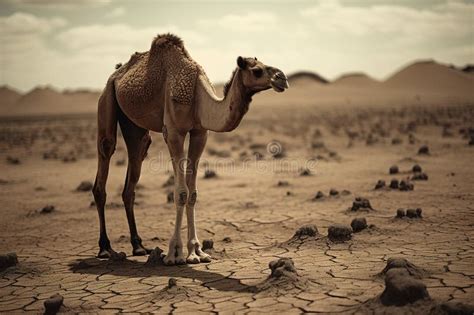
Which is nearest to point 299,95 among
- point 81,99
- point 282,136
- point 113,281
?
point 81,99

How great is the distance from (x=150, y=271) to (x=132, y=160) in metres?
1.86

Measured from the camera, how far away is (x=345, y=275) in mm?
5176

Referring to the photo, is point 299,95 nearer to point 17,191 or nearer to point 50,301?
point 17,191

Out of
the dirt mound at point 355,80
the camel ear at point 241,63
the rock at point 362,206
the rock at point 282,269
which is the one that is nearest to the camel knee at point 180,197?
the rock at point 282,269

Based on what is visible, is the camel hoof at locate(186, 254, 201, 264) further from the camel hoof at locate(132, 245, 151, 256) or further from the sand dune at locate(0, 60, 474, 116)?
the sand dune at locate(0, 60, 474, 116)

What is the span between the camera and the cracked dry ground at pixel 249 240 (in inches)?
188

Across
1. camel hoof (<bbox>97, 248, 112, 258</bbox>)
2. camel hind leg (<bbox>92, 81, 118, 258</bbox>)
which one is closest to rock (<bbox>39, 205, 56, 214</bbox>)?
camel hind leg (<bbox>92, 81, 118, 258</bbox>)

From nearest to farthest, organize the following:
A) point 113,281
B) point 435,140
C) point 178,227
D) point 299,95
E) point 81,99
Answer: point 113,281
point 178,227
point 435,140
point 299,95
point 81,99

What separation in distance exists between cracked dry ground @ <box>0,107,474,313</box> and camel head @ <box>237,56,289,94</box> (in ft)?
6.57

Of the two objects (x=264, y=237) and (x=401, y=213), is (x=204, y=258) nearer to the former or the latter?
(x=264, y=237)

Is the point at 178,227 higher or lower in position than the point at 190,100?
lower

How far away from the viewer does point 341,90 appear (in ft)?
376

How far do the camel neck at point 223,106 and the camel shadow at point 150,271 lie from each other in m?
1.65

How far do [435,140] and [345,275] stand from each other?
689 inches
